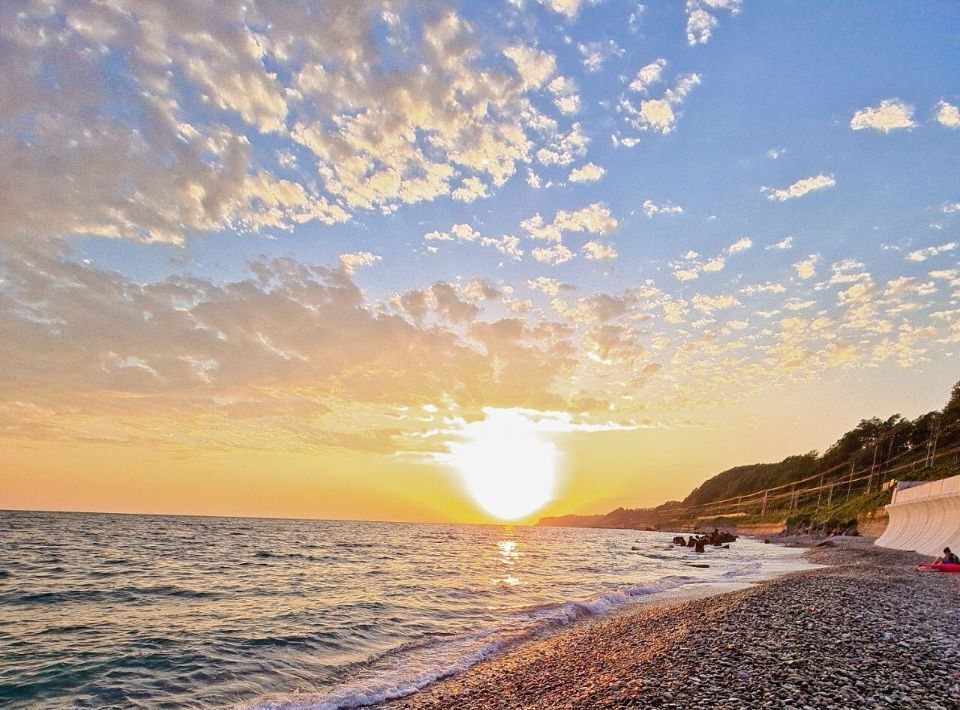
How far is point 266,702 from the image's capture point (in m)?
12.6

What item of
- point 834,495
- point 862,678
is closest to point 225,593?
point 862,678

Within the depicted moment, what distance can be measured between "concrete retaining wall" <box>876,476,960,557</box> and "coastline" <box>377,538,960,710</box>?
21602 mm

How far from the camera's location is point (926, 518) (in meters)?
41.1

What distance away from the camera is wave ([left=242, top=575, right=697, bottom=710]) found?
12695 millimetres

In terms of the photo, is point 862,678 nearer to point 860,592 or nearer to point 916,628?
point 916,628

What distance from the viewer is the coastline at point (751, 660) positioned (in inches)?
344

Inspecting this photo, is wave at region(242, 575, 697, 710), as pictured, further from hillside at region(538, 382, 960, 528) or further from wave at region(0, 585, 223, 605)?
hillside at region(538, 382, 960, 528)

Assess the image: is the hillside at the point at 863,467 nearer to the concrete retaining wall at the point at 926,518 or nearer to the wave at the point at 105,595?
the concrete retaining wall at the point at 926,518

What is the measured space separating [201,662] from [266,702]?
434 centimetres

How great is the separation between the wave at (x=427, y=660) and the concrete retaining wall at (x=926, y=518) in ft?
88.6

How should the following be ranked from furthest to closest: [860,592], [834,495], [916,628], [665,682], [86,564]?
1. [834,495]
2. [86,564]
3. [860,592]
4. [916,628]
5. [665,682]

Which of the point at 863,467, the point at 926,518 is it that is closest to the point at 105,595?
the point at 926,518

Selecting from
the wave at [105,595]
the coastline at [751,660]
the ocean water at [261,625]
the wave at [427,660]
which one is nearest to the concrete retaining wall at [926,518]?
the ocean water at [261,625]

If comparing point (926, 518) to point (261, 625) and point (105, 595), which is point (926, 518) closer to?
point (261, 625)
